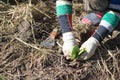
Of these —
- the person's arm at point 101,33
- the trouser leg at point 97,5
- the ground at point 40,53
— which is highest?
the trouser leg at point 97,5

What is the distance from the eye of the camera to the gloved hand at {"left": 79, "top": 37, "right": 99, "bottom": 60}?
2041 mm

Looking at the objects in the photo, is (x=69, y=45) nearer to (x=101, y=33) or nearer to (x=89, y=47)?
(x=89, y=47)

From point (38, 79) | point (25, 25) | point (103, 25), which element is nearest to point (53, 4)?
point (25, 25)

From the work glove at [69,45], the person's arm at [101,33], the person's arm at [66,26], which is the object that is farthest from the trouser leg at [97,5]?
the work glove at [69,45]

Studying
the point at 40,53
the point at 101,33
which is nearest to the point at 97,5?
the point at 101,33

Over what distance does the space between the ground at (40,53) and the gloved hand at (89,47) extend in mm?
44

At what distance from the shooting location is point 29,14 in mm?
2365

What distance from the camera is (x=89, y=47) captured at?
205 centimetres

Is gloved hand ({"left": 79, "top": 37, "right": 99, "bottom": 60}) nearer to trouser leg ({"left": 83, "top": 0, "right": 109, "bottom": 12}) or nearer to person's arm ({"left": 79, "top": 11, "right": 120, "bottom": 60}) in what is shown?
person's arm ({"left": 79, "top": 11, "right": 120, "bottom": 60})

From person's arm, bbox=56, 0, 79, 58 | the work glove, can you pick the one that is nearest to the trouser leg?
person's arm, bbox=56, 0, 79, 58

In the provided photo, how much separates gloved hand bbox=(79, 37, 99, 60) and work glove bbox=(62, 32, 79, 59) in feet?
0.17

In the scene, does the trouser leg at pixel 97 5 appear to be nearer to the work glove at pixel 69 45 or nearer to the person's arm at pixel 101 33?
the person's arm at pixel 101 33

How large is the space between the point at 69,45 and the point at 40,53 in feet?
0.59

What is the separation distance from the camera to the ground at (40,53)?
6.68 feet
